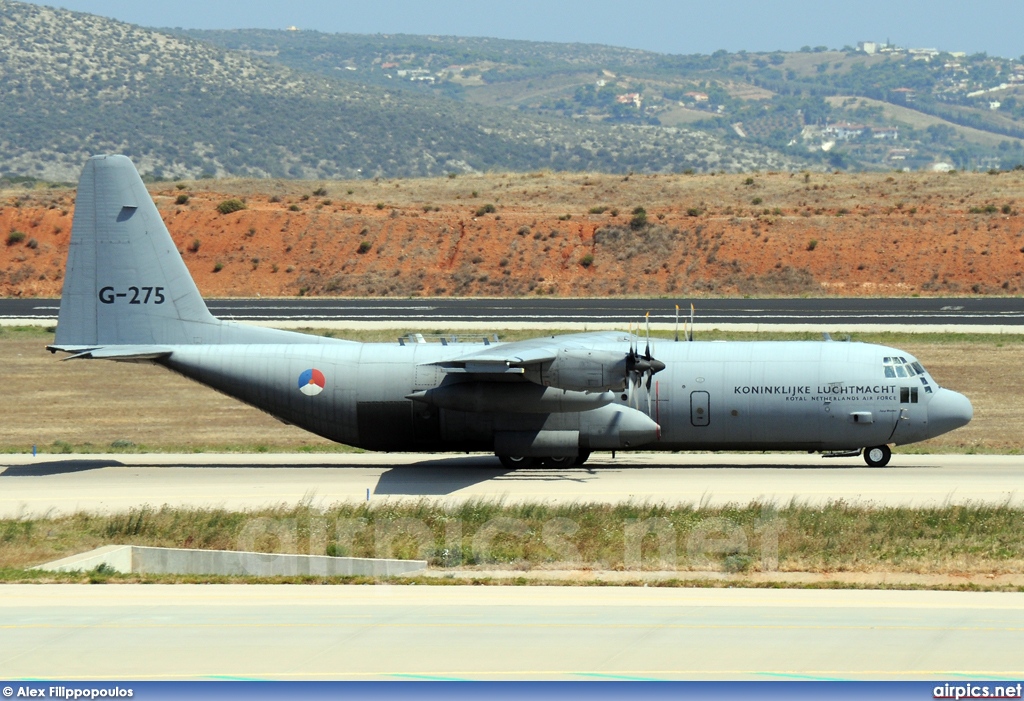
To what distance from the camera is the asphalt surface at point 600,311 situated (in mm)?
67938

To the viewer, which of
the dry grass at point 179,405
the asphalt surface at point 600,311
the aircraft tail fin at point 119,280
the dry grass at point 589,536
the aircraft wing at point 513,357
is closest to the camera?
the dry grass at point 589,536

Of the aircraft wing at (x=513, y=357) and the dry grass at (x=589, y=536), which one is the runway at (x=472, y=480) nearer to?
the dry grass at (x=589, y=536)

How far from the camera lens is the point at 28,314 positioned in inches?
3054

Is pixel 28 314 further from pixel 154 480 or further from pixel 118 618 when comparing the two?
pixel 118 618

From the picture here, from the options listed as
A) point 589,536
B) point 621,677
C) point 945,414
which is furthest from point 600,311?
point 621,677

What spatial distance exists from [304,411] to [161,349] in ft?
14.9

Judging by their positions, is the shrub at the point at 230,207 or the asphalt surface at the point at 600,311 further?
the shrub at the point at 230,207

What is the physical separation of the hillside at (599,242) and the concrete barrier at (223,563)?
72.5 metres

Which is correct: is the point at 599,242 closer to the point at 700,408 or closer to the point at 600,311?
the point at 600,311

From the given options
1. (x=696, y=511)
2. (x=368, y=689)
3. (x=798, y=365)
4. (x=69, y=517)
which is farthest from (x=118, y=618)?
(x=798, y=365)

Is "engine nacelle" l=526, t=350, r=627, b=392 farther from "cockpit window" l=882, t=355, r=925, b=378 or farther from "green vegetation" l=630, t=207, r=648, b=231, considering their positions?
"green vegetation" l=630, t=207, r=648, b=231

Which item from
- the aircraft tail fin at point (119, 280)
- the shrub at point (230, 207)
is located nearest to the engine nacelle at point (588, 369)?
the aircraft tail fin at point (119, 280)

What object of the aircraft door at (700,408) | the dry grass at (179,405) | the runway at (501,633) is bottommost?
the dry grass at (179,405)

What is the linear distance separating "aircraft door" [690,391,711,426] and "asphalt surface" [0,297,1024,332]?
32127 mm
